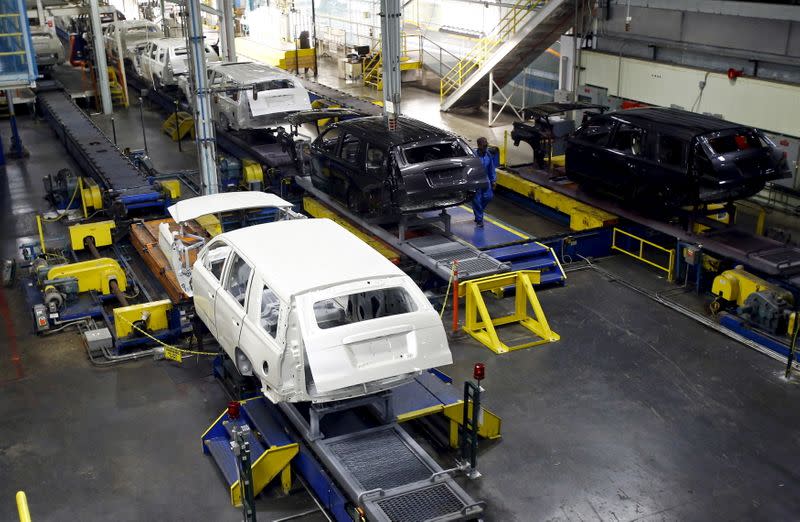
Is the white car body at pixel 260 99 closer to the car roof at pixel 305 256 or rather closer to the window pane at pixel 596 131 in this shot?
the window pane at pixel 596 131

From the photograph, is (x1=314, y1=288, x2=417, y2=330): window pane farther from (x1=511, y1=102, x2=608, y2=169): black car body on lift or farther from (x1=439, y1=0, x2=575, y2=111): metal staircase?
(x1=439, y1=0, x2=575, y2=111): metal staircase

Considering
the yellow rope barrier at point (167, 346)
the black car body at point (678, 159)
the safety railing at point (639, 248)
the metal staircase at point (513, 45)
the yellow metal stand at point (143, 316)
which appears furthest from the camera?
the metal staircase at point (513, 45)

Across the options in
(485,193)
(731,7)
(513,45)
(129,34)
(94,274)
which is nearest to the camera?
(94,274)

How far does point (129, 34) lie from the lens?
84.5 ft

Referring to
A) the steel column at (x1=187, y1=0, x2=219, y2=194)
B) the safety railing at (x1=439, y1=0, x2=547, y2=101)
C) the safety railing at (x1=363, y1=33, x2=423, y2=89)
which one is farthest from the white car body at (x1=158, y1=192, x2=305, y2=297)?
the safety railing at (x1=363, y1=33, x2=423, y2=89)

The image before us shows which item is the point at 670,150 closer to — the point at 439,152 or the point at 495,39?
the point at 439,152

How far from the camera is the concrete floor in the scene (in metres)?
7.55

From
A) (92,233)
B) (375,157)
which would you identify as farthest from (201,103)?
(375,157)

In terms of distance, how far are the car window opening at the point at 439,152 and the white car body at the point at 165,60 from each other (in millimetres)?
10526

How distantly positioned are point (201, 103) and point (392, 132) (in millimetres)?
2803

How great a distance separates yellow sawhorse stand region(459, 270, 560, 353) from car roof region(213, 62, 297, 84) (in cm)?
832

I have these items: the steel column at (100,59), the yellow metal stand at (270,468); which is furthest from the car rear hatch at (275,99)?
the yellow metal stand at (270,468)

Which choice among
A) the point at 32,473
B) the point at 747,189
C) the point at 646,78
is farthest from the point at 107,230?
the point at 646,78

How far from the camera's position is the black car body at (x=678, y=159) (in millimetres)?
11672
